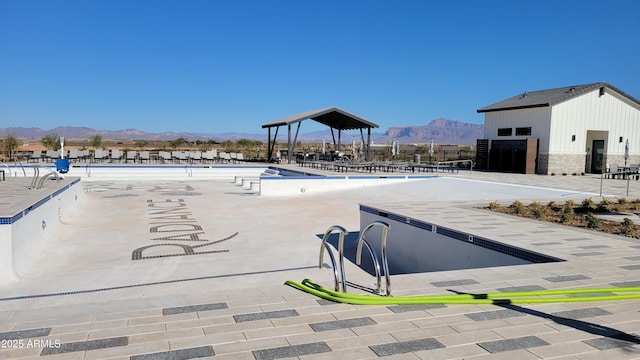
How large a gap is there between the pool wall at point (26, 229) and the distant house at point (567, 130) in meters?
18.2

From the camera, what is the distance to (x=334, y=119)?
27781 millimetres

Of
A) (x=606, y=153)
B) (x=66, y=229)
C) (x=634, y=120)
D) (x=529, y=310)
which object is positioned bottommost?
(x=66, y=229)

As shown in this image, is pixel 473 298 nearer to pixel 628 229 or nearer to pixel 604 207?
pixel 628 229

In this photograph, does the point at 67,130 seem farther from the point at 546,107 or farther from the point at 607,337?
the point at 607,337

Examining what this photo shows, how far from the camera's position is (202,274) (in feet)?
20.2

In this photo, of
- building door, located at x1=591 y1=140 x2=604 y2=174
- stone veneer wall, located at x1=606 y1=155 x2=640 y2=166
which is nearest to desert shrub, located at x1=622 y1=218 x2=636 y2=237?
stone veneer wall, located at x1=606 y1=155 x2=640 y2=166

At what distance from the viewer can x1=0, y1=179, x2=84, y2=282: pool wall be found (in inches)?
236

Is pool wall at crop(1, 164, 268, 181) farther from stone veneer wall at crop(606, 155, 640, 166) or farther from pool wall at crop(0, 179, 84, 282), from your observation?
stone veneer wall at crop(606, 155, 640, 166)

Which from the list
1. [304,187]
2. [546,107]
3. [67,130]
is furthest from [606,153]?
[67,130]

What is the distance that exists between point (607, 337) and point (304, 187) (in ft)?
43.5

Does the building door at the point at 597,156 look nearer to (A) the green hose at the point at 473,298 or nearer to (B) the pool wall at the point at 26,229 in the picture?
(A) the green hose at the point at 473,298

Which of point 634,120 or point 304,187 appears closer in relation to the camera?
point 304,187

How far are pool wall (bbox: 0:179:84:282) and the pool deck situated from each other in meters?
0.16

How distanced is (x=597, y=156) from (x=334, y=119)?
1342cm
